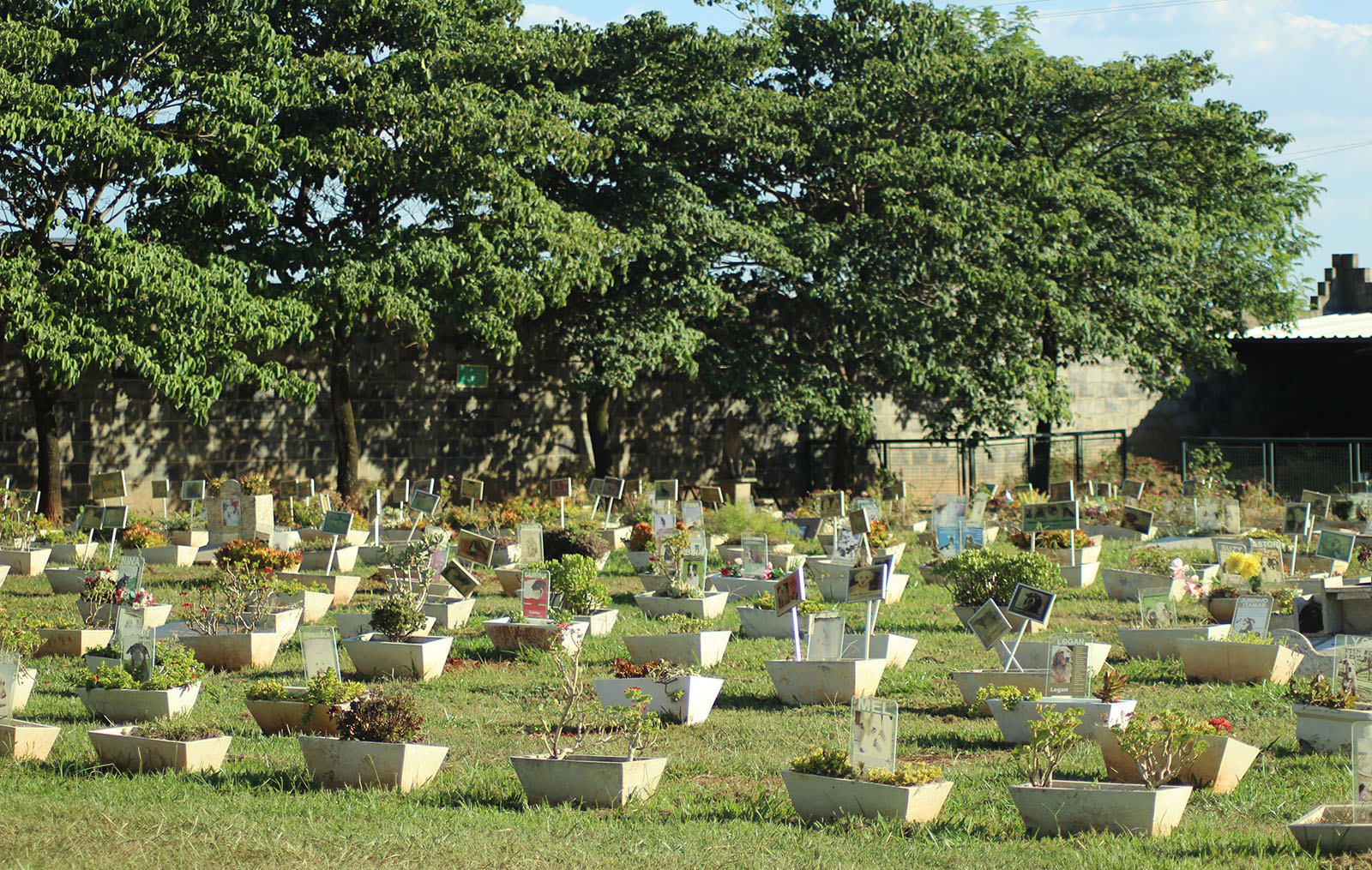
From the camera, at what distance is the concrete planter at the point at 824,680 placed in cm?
846

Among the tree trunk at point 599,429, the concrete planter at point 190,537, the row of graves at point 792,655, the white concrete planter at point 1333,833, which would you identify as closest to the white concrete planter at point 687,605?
the row of graves at point 792,655

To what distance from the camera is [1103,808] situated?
5.72 metres

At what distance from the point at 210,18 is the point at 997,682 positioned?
1296 cm

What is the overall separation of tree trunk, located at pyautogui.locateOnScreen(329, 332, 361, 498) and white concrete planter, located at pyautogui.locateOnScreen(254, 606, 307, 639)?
9447 millimetres

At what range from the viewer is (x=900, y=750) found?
24.3 ft

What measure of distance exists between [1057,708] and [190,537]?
39.3 feet

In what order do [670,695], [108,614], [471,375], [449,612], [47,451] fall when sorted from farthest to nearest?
[471,375]
[47,451]
[449,612]
[108,614]
[670,695]

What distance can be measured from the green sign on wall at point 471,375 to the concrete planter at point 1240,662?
16.3m

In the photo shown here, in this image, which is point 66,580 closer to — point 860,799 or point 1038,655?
point 1038,655

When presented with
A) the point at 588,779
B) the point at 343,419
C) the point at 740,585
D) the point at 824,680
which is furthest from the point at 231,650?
the point at 343,419

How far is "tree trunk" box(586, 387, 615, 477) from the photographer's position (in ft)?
77.9

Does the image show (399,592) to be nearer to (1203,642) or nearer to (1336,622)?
(1203,642)

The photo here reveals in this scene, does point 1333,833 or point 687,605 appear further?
point 687,605

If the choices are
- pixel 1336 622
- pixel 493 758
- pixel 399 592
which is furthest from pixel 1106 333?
pixel 493 758
